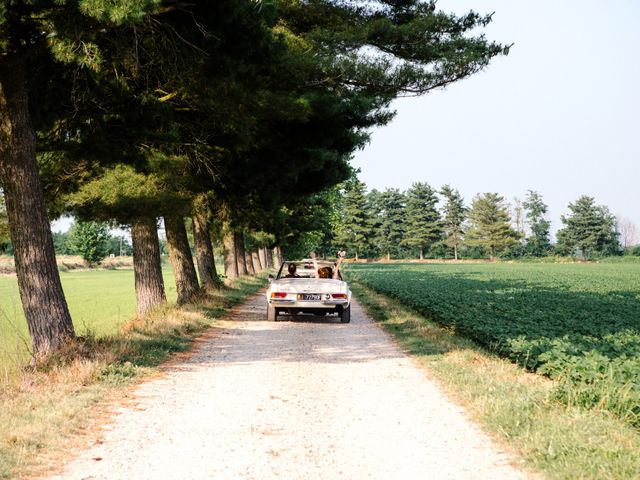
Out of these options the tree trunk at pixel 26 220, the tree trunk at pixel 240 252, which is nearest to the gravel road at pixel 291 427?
A: the tree trunk at pixel 26 220

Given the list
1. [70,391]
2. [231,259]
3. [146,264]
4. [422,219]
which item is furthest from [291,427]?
[422,219]

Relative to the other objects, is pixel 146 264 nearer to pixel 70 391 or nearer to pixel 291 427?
pixel 70 391

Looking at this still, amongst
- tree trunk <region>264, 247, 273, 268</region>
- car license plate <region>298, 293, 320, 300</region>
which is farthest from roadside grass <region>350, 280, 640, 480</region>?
tree trunk <region>264, 247, 273, 268</region>

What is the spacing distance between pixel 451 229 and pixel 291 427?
113532 mm

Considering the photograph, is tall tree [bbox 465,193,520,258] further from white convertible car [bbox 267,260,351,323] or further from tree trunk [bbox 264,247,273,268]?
white convertible car [bbox 267,260,351,323]

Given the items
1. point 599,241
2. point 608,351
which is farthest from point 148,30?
point 599,241

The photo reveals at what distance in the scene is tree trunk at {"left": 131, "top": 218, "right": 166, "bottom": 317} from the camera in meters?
14.3

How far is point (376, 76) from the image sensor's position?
11.1m

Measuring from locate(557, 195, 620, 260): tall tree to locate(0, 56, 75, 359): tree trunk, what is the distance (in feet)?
362

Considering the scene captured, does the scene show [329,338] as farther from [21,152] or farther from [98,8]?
[98,8]

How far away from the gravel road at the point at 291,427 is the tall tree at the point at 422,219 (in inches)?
4203

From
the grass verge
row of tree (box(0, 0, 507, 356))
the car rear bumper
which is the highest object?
row of tree (box(0, 0, 507, 356))

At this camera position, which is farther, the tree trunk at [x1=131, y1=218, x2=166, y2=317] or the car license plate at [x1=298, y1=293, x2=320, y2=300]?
the tree trunk at [x1=131, y1=218, x2=166, y2=317]

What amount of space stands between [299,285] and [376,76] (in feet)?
17.4
